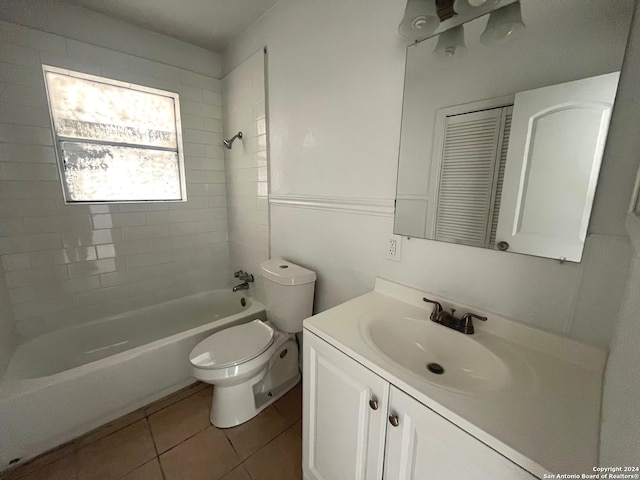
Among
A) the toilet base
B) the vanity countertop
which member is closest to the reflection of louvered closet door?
the vanity countertop

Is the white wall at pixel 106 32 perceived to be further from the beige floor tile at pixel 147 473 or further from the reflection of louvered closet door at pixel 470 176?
the beige floor tile at pixel 147 473

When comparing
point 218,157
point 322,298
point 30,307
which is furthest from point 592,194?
point 30,307

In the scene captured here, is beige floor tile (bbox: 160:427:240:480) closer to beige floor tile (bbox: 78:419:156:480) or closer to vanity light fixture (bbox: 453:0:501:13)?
beige floor tile (bbox: 78:419:156:480)

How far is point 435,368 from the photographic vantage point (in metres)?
0.90

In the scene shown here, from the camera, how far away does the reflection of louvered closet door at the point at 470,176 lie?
89 cm

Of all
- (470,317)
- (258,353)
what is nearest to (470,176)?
(470,317)

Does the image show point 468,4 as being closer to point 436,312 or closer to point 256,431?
point 436,312

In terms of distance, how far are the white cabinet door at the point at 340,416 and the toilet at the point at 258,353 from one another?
0.52m

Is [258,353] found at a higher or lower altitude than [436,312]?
lower

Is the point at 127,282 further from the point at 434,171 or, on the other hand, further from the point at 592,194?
the point at 592,194

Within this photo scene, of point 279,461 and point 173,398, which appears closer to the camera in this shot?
point 279,461

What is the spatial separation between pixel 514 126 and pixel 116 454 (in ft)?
7.59

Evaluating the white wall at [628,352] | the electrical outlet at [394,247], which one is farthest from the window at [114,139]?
the white wall at [628,352]

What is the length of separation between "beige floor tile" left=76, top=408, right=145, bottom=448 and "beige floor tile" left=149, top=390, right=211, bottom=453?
3.7 inches
